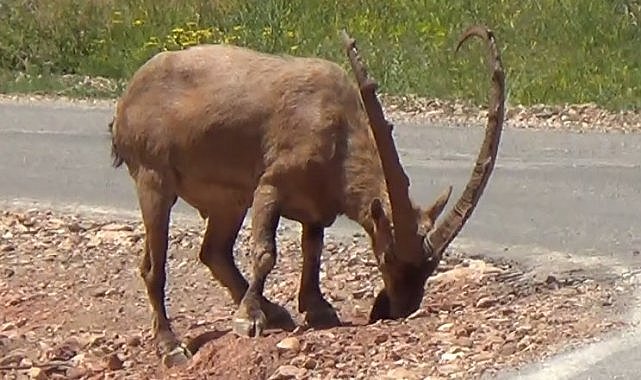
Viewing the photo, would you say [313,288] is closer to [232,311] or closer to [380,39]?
[232,311]

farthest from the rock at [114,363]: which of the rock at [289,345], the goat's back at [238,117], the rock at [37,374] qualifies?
the rock at [289,345]

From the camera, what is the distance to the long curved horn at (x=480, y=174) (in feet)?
27.3

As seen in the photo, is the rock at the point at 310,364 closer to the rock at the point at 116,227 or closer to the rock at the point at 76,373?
the rock at the point at 76,373

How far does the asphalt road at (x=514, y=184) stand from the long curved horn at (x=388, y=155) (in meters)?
1.13

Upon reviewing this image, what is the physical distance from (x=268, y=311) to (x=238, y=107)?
3.74 feet

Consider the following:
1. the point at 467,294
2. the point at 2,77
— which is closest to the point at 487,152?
the point at 467,294

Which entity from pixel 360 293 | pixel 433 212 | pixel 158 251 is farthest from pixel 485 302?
pixel 158 251

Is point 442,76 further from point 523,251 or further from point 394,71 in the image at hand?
point 523,251

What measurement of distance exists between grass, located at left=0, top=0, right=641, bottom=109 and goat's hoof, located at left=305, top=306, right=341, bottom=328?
8332 millimetres

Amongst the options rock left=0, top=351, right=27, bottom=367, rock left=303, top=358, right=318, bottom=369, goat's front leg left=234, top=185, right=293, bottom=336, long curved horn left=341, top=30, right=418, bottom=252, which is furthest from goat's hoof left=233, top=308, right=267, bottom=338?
rock left=0, top=351, right=27, bottom=367

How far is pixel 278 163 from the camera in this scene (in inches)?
332

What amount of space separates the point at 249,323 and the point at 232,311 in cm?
168

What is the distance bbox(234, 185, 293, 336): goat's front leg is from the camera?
843 cm

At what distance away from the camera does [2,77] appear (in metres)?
20.1
